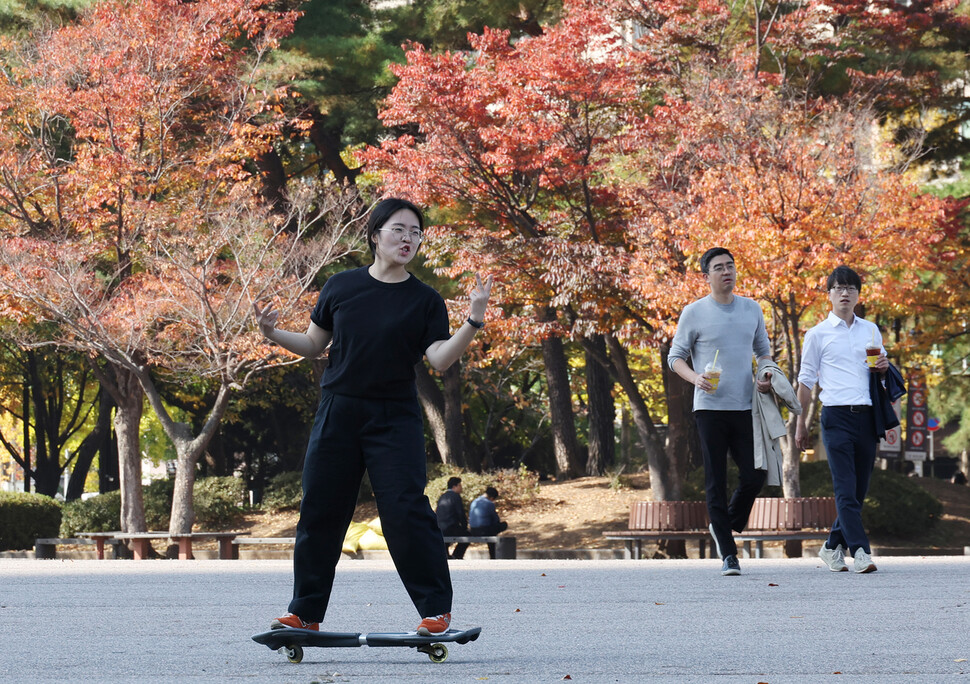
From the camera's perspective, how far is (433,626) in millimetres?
4641

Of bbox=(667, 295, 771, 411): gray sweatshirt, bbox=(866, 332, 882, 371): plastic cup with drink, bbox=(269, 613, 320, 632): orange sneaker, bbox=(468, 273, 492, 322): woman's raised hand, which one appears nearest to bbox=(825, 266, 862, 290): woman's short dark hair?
bbox=(866, 332, 882, 371): plastic cup with drink

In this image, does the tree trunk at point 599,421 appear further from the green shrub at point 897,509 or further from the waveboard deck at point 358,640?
the waveboard deck at point 358,640

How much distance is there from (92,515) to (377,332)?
2209 centimetres

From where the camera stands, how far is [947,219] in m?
20.1

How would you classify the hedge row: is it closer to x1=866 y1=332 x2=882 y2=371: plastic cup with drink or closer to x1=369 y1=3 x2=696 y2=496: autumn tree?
x1=369 y1=3 x2=696 y2=496: autumn tree

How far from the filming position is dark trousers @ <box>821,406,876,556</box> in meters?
8.66

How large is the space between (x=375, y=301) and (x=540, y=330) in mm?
14715

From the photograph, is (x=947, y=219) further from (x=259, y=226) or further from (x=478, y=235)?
(x=259, y=226)

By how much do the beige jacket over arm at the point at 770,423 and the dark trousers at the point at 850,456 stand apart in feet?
1.33

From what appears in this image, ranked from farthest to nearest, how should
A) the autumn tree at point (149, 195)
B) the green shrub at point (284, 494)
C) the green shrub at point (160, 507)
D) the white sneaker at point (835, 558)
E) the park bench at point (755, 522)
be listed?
the green shrub at point (284, 494) < the green shrub at point (160, 507) < the autumn tree at point (149, 195) < the park bench at point (755, 522) < the white sneaker at point (835, 558)

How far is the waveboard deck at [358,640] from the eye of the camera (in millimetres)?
4590

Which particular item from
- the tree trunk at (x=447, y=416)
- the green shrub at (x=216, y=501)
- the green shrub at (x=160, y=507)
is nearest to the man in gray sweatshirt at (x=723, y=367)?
the green shrub at (x=160, y=507)

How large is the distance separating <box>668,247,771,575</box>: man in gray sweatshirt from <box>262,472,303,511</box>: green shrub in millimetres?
19909

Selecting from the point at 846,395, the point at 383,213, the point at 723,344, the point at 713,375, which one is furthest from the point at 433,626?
the point at 846,395
